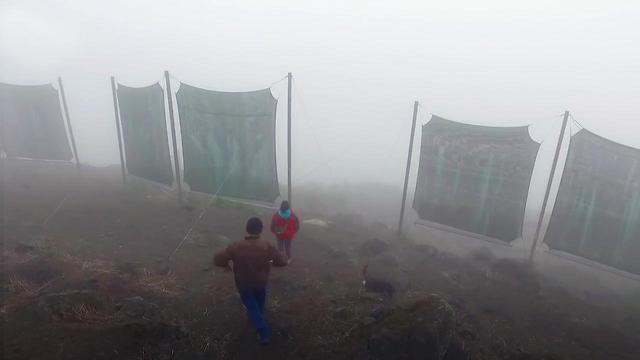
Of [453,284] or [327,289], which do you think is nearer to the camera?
[327,289]

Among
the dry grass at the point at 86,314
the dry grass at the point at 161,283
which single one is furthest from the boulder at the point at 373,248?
the dry grass at the point at 86,314

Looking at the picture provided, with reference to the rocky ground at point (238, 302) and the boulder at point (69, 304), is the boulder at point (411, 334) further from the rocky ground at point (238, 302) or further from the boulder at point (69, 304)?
the boulder at point (69, 304)

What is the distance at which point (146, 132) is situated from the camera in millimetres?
12633

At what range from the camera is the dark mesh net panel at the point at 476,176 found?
380 inches

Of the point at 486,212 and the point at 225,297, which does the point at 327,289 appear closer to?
the point at 225,297

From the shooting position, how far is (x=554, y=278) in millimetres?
10430

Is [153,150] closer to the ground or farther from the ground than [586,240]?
farther from the ground

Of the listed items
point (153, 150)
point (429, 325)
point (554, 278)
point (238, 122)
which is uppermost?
point (238, 122)

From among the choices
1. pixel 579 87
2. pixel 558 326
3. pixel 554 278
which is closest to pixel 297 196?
pixel 554 278

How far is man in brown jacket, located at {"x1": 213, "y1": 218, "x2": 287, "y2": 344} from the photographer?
Result: 5.58 meters

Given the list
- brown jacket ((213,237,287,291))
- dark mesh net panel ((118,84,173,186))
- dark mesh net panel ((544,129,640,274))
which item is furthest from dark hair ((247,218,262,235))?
dark mesh net panel ((118,84,173,186))

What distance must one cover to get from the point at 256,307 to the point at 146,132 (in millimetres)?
8890

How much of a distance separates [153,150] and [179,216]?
246cm

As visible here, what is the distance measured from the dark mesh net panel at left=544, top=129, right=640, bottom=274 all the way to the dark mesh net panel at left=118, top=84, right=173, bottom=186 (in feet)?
35.1
